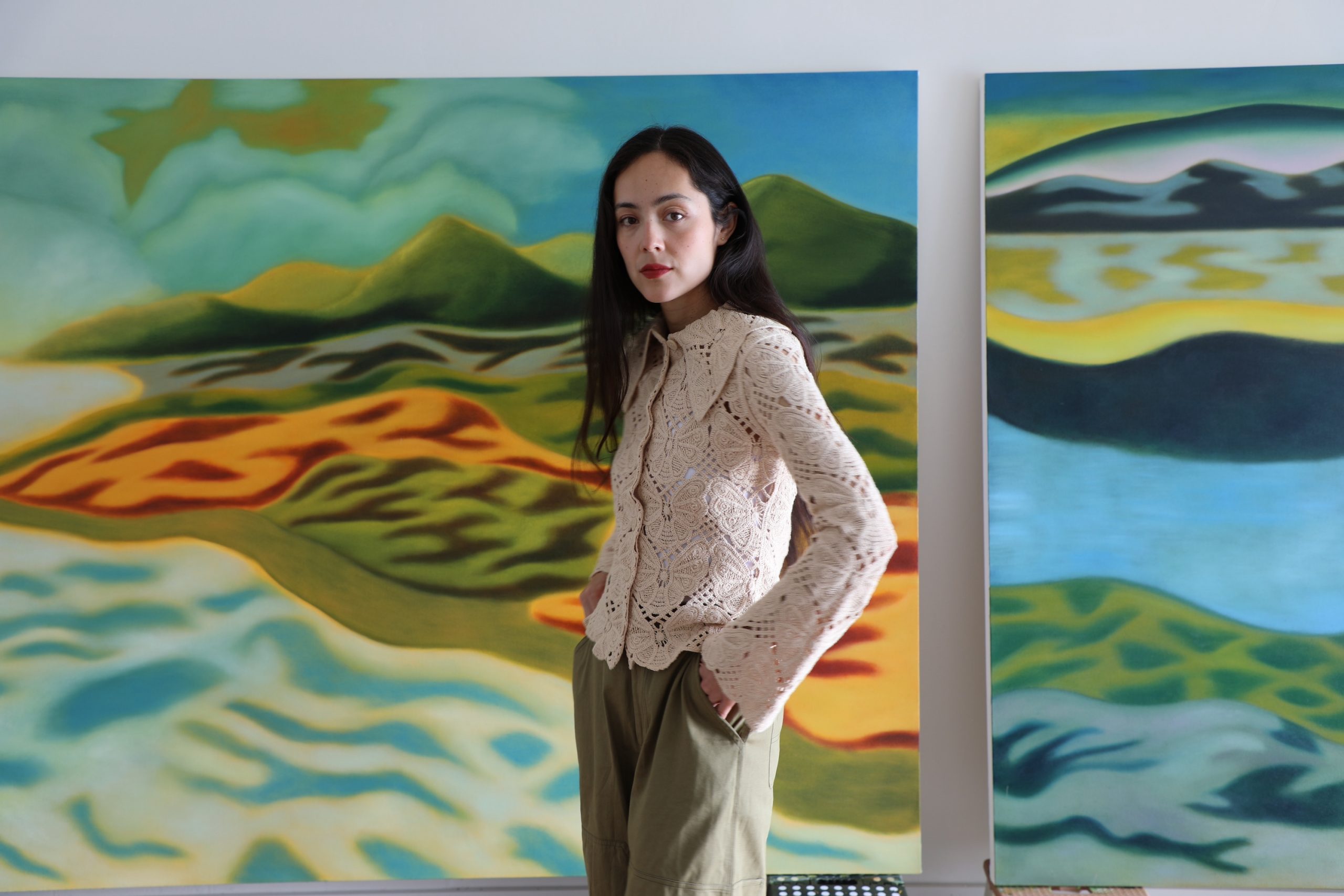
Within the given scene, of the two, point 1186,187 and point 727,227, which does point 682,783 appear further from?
point 1186,187

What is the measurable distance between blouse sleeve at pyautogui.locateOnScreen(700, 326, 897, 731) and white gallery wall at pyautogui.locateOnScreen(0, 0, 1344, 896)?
2.90 ft

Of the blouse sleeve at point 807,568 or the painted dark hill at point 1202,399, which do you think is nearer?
the blouse sleeve at point 807,568

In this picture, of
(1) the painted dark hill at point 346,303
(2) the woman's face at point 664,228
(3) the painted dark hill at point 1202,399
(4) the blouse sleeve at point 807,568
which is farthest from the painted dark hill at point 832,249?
(4) the blouse sleeve at point 807,568

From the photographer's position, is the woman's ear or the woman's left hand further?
the woman's ear

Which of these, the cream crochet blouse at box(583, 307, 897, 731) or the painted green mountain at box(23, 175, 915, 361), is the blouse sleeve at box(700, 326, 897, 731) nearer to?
the cream crochet blouse at box(583, 307, 897, 731)

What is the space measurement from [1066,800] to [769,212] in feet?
4.26

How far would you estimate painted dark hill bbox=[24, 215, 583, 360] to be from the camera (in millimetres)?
1755

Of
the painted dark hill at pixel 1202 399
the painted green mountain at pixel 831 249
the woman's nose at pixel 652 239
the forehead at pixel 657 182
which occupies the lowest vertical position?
the painted dark hill at pixel 1202 399

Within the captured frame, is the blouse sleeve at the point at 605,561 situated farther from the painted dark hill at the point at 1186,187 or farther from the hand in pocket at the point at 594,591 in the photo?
the painted dark hill at the point at 1186,187

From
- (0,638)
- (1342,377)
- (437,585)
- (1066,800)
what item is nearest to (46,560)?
(0,638)

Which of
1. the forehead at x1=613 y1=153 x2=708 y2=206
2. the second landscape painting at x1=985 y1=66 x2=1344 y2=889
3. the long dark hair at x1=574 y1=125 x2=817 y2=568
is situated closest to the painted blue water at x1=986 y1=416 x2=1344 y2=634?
the second landscape painting at x1=985 y1=66 x2=1344 y2=889

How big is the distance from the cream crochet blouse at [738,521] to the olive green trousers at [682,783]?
33 mm

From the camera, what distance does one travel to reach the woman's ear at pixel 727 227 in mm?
1163

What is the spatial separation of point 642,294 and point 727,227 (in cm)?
18
